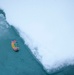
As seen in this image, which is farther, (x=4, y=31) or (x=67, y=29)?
(x=4, y=31)

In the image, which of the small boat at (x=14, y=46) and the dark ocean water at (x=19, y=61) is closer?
the dark ocean water at (x=19, y=61)

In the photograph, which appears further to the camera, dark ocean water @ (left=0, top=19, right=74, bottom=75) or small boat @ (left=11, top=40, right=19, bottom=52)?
small boat @ (left=11, top=40, right=19, bottom=52)

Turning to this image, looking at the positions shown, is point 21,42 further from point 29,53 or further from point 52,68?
point 52,68

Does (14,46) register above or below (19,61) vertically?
above

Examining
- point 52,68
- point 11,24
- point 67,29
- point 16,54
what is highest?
point 11,24

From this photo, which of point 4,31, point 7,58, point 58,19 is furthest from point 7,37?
point 58,19

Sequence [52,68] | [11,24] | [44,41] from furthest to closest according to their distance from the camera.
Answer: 1. [11,24]
2. [44,41]
3. [52,68]

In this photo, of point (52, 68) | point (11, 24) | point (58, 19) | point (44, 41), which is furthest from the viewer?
point (11, 24)

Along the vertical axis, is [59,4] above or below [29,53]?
above
